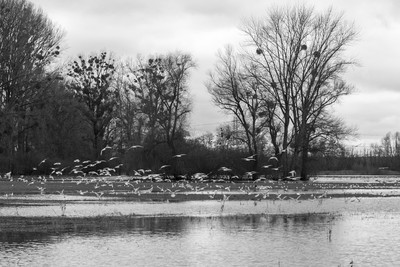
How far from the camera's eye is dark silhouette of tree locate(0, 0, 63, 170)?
Result: 60.4 meters

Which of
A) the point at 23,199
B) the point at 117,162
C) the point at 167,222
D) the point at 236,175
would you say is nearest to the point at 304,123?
the point at 236,175

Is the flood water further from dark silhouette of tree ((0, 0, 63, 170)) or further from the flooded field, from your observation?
dark silhouette of tree ((0, 0, 63, 170))

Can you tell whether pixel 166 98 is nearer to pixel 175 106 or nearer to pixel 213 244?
pixel 175 106

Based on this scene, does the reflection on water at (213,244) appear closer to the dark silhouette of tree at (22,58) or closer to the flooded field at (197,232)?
the flooded field at (197,232)

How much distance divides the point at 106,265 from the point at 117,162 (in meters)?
68.3

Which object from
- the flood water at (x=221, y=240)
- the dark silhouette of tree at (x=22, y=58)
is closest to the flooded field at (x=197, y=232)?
the flood water at (x=221, y=240)

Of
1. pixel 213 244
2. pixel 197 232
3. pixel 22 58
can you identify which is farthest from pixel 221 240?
pixel 22 58

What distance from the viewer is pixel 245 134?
78875 millimetres

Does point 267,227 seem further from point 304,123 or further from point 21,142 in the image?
point 21,142

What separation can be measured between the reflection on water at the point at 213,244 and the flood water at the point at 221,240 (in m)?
0.02

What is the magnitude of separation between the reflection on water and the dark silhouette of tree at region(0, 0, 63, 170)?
3774 centimetres

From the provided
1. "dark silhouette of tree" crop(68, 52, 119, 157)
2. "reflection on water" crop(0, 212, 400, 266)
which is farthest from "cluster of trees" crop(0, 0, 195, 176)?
"reflection on water" crop(0, 212, 400, 266)

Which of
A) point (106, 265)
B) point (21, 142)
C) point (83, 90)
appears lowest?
point (106, 265)

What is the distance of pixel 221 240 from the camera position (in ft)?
68.4
